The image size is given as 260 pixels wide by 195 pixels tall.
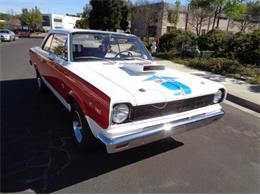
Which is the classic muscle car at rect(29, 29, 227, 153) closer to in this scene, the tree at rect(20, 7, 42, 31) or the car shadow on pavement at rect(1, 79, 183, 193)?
the car shadow on pavement at rect(1, 79, 183, 193)

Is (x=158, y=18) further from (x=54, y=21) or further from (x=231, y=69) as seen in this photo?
(x=54, y=21)

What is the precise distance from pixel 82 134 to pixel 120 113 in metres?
0.79

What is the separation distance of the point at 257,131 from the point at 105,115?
330cm

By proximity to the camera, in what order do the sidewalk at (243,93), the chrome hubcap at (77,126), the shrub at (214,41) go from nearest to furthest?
the chrome hubcap at (77,126)
the sidewalk at (243,93)
the shrub at (214,41)

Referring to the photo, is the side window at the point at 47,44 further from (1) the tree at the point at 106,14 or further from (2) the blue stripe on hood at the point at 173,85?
(1) the tree at the point at 106,14

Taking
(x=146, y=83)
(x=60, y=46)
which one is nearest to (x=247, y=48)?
(x=60, y=46)

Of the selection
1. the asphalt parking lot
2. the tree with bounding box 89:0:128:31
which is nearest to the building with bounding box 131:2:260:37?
the tree with bounding box 89:0:128:31

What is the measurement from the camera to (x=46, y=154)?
2.99 m

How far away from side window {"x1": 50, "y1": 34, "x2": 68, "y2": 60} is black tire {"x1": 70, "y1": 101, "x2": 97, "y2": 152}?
1044mm

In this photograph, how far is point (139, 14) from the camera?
31312mm

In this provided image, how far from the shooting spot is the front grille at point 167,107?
7.98ft

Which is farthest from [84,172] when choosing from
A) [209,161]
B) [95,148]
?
[209,161]

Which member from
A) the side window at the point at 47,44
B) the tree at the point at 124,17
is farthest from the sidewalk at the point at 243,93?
the tree at the point at 124,17

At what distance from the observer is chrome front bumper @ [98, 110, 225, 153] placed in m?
2.31
